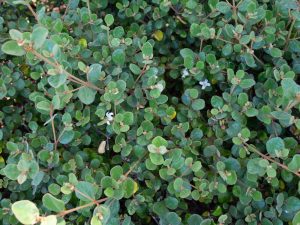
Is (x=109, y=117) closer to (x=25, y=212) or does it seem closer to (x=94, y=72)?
(x=94, y=72)

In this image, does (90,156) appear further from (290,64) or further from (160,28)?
(290,64)

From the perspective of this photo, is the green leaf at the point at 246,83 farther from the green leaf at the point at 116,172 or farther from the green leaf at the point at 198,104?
the green leaf at the point at 116,172

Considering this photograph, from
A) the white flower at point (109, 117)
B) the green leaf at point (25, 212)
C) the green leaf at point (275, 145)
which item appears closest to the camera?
the green leaf at point (25, 212)

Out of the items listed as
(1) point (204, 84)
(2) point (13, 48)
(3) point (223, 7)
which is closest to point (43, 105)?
(2) point (13, 48)

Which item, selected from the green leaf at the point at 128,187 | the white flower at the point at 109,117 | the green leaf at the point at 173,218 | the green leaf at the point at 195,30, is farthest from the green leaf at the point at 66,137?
the green leaf at the point at 195,30

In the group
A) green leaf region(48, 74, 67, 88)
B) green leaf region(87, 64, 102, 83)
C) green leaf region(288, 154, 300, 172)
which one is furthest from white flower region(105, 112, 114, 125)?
green leaf region(288, 154, 300, 172)
